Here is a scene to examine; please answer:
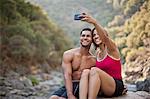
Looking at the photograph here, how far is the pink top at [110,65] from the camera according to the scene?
182cm

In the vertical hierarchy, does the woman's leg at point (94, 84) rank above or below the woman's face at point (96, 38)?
below

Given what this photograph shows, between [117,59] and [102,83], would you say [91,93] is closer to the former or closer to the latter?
[102,83]

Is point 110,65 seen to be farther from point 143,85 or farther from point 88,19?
point 143,85

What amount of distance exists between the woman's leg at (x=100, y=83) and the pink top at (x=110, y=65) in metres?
0.06

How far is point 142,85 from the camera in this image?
440cm

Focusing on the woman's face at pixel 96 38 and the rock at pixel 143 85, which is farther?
the rock at pixel 143 85

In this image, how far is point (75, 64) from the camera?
1.91 m

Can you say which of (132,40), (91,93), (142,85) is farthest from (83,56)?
(132,40)

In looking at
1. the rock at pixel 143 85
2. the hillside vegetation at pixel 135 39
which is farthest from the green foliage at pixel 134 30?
the rock at pixel 143 85

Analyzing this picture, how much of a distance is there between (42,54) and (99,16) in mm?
2800

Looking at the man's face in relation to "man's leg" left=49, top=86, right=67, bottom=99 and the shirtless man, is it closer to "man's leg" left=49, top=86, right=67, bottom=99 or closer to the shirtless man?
the shirtless man

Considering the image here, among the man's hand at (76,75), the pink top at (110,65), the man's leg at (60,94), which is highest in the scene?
the pink top at (110,65)

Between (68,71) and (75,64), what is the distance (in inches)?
2.6

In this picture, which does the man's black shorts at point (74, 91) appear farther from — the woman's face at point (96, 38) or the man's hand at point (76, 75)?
the woman's face at point (96, 38)
